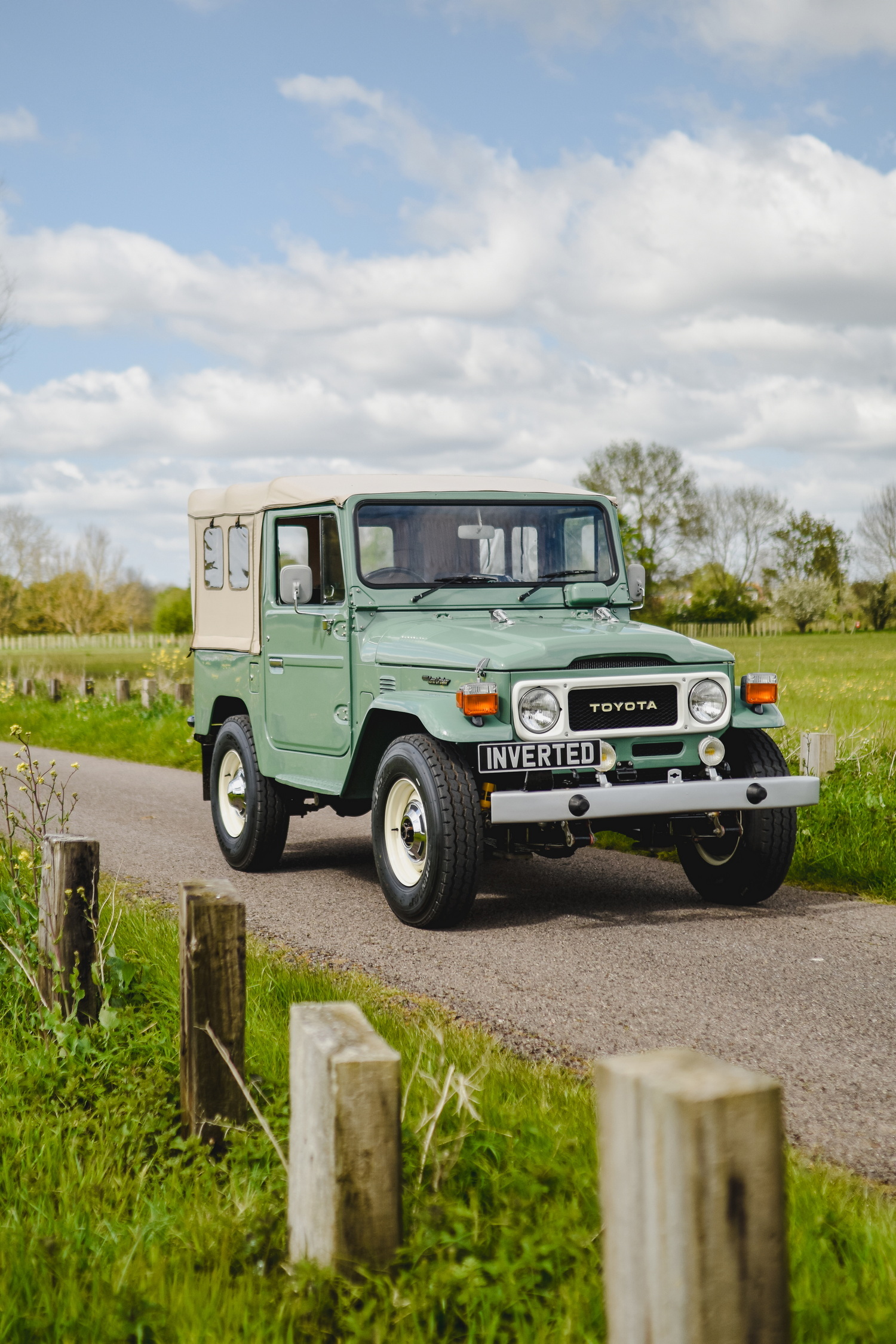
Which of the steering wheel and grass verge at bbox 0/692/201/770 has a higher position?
the steering wheel

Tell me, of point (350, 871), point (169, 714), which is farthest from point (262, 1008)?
point (169, 714)

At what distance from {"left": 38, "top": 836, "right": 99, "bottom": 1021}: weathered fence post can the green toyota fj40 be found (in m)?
2.09

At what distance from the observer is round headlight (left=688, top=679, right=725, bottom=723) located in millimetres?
6574

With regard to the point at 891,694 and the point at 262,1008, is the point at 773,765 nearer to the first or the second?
the point at 262,1008

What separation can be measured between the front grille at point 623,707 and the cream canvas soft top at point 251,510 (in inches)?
66.9

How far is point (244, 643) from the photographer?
8.34 meters

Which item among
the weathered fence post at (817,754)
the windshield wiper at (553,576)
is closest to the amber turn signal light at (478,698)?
the windshield wiper at (553,576)

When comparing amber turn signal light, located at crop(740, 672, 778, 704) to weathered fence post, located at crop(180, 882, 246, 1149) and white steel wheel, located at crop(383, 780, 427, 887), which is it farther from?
weathered fence post, located at crop(180, 882, 246, 1149)

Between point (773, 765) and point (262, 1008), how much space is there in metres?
3.20

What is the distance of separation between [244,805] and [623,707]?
303cm

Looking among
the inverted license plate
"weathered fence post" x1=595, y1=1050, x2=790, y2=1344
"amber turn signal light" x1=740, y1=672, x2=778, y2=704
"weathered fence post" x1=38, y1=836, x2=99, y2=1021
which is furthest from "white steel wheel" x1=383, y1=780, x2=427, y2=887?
"weathered fence post" x1=595, y1=1050, x2=790, y2=1344

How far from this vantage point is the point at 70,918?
13.8ft

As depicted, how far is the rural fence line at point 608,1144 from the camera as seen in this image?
177 centimetres

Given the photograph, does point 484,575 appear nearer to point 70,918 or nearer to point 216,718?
point 216,718
